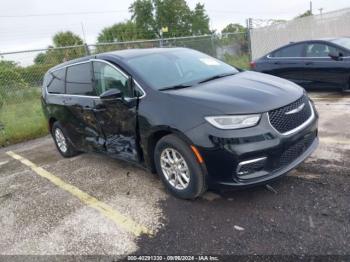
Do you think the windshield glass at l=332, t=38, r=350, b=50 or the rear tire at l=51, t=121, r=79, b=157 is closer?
the rear tire at l=51, t=121, r=79, b=157

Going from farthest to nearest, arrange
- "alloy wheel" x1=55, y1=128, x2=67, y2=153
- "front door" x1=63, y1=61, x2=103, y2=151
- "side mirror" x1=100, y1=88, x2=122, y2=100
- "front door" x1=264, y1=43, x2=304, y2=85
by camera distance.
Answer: "front door" x1=264, y1=43, x2=304, y2=85 → "alloy wheel" x1=55, y1=128, x2=67, y2=153 → "front door" x1=63, y1=61, x2=103, y2=151 → "side mirror" x1=100, y1=88, x2=122, y2=100

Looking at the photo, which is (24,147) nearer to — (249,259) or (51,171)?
(51,171)

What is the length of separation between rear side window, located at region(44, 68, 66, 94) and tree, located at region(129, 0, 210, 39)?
46.0 meters

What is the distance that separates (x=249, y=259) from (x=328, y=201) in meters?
1.19

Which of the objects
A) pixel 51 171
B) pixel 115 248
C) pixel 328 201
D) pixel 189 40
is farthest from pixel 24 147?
pixel 189 40

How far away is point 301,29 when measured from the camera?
1552cm

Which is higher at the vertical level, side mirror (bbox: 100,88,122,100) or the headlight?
side mirror (bbox: 100,88,122,100)

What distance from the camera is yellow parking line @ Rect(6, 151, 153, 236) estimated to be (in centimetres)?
346

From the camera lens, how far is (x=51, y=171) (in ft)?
18.2

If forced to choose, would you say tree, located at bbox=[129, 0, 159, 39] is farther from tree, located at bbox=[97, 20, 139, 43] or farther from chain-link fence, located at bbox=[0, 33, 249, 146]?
chain-link fence, located at bbox=[0, 33, 249, 146]

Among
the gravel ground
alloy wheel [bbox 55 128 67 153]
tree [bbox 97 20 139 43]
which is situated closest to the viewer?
the gravel ground

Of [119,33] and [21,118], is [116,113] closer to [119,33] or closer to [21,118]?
[21,118]

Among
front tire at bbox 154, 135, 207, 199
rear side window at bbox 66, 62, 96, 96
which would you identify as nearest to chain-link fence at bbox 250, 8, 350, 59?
rear side window at bbox 66, 62, 96, 96

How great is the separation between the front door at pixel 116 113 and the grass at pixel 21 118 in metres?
4.38
